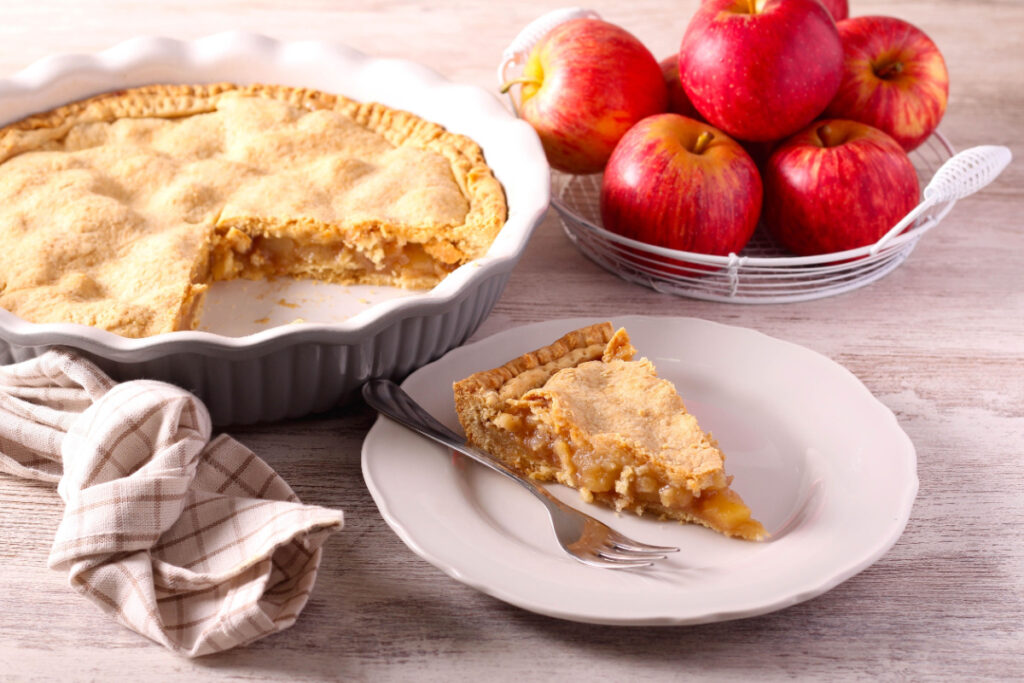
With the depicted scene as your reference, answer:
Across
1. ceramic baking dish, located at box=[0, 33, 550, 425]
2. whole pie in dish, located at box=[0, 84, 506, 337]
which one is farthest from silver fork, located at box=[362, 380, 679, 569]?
whole pie in dish, located at box=[0, 84, 506, 337]

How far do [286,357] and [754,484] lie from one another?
2.95 feet

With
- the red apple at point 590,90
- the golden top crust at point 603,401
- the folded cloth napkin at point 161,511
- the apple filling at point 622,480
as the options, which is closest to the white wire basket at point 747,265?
the red apple at point 590,90

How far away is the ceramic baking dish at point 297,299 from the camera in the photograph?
1867mm

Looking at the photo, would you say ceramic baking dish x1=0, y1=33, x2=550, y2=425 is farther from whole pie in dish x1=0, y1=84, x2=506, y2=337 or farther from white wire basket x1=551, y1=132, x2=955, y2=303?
white wire basket x1=551, y1=132, x2=955, y2=303

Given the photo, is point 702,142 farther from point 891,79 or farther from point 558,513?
point 558,513

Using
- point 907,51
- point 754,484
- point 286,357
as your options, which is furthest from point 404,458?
point 907,51

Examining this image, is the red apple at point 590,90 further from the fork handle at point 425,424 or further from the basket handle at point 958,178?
the fork handle at point 425,424

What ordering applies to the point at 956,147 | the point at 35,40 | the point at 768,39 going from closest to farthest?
the point at 768,39, the point at 956,147, the point at 35,40

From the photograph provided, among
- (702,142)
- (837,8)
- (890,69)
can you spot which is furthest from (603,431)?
(837,8)

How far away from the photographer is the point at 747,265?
97.7 inches

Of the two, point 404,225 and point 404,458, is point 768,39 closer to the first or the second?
point 404,225

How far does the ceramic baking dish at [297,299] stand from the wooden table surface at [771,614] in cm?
16

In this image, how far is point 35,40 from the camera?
3836 mm

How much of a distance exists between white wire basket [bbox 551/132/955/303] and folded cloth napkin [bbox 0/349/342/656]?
111cm
